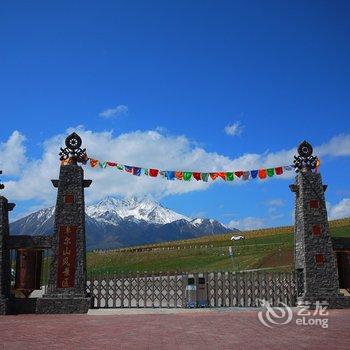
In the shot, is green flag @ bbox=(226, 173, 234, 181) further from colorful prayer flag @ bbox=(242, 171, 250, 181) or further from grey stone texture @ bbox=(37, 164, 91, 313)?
grey stone texture @ bbox=(37, 164, 91, 313)

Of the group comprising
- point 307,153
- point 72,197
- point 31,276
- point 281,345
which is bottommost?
point 281,345

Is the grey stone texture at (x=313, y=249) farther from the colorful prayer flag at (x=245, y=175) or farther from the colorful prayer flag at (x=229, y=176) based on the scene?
the colorful prayer flag at (x=229, y=176)

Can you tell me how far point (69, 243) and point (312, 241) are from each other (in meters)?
11.6

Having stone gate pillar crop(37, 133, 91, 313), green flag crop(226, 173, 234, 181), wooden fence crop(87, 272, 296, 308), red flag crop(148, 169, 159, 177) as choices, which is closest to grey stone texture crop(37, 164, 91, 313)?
stone gate pillar crop(37, 133, 91, 313)

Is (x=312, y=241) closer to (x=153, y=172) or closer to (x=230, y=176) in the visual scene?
(x=230, y=176)

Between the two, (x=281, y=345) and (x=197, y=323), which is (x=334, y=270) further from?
(x=281, y=345)

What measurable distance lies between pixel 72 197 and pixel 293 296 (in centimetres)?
1177

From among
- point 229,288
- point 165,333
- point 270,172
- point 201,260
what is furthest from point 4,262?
point 201,260

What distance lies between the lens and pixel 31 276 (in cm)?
2084

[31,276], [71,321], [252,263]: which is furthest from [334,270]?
[252,263]

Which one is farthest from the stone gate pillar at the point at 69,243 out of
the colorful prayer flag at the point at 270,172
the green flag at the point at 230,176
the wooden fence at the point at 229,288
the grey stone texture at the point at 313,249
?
the grey stone texture at the point at 313,249

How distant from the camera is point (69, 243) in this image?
21016 mm

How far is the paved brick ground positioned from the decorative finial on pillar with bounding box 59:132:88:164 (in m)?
7.34

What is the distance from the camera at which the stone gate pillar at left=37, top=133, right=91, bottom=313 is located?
2033 cm
